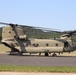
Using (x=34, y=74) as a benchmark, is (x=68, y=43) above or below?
below

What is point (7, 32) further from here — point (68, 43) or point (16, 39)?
point (68, 43)

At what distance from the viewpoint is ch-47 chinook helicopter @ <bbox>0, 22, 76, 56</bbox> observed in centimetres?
4197

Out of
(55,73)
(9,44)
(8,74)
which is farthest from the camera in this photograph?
(9,44)

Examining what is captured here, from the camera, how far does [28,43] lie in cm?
4222

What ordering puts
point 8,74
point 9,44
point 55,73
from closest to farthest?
point 8,74, point 55,73, point 9,44

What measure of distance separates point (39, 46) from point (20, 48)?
2801 mm

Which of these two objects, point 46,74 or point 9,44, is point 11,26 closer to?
point 9,44

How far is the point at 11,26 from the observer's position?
4212 cm

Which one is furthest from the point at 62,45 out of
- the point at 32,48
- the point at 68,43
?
the point at 32,48

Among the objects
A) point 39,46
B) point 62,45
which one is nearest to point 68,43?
point 62,45

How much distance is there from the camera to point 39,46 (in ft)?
139

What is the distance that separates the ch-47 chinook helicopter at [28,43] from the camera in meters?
42.0

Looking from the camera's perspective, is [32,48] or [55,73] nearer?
[55,73]

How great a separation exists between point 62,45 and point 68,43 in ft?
3.13
